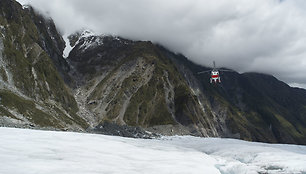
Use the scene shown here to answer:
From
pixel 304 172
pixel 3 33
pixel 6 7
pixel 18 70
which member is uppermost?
pixel 6 7

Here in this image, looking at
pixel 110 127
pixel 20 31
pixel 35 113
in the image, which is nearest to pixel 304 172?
pixel 110 127

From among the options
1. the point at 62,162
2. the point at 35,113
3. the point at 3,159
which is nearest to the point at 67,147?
the point at 62,162

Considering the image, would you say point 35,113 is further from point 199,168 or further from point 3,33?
point 199,168

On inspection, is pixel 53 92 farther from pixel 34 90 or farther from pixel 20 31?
pixel 20 31

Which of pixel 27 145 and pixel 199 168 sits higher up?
pixel 27 145

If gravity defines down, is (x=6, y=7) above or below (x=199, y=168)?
above

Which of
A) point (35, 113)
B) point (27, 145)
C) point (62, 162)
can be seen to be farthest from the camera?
point (35, 113)

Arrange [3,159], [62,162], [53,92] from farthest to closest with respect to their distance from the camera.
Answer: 1. [53,92]
2. [62,162]
3. [3,159]

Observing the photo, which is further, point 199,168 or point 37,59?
point 37,59

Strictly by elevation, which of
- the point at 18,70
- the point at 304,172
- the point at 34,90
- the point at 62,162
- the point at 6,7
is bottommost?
the point at 304,172
